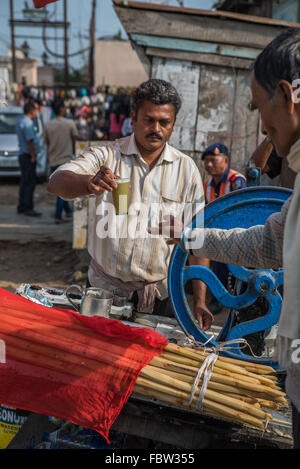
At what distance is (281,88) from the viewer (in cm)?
119

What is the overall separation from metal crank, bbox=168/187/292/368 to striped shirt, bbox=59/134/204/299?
0.36 metres

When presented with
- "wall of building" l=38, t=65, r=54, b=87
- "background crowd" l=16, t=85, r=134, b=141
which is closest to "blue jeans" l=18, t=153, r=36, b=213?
"background crowd" l=16, t=85, r=134, b=141

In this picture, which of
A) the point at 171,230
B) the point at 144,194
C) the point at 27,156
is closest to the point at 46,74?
the point at 27,156

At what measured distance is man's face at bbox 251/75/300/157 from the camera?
47.2 inches

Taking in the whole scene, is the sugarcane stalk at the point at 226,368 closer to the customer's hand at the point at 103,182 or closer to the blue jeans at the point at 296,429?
the blue jeans at the point at 296,429

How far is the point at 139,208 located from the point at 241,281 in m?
0.73

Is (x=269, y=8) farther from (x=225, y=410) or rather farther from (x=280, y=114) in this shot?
(x=225, y=410)

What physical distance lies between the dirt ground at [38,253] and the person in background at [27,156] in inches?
10.1

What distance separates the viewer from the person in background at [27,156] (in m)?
8.44

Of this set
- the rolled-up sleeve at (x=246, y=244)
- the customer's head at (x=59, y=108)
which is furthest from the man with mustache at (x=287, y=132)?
the customer's head at (x=59, y=108)

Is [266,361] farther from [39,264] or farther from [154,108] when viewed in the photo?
[39,264]

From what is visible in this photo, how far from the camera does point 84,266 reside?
6.52 meters

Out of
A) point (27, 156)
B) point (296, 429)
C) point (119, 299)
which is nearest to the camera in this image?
point (296, 429)
